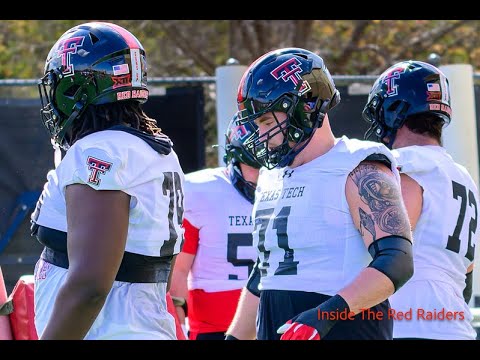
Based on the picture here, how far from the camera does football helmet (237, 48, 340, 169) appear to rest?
3.43m

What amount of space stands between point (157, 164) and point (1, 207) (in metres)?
3.79

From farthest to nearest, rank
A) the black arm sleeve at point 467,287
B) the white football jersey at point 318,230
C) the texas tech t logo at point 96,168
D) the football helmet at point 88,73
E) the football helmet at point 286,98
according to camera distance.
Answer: the black arm sleeve at point 467,287, the football helmet at point 286,98, the white football jersey at point 318,230, the football helmet at point 88,73, the texas tech t logo at point 96,168

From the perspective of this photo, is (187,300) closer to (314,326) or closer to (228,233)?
(228,233)

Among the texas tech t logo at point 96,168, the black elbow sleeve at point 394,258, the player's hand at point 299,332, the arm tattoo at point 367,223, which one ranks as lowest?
the player's hand at point 299,332

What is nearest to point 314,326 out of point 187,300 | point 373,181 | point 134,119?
point 373,181

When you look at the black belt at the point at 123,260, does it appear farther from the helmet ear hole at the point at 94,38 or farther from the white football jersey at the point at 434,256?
the white football jersey at the point at 434,256

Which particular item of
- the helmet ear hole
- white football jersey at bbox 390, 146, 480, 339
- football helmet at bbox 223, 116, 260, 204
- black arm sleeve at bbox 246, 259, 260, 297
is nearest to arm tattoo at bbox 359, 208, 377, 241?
black arm sleeve at bbox 246, 259, 260, 297

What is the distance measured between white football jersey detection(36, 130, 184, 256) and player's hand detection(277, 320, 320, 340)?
47cm

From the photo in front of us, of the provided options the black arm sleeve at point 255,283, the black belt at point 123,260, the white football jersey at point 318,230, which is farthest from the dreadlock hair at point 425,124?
the black belt at point 123,260

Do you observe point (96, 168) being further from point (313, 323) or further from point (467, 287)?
point (467, 287)

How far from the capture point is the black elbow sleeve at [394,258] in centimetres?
305

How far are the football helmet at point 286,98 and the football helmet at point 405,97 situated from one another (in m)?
0.83

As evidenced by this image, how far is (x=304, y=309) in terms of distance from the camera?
3.27 meters

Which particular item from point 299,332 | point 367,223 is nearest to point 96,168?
point 299,332
